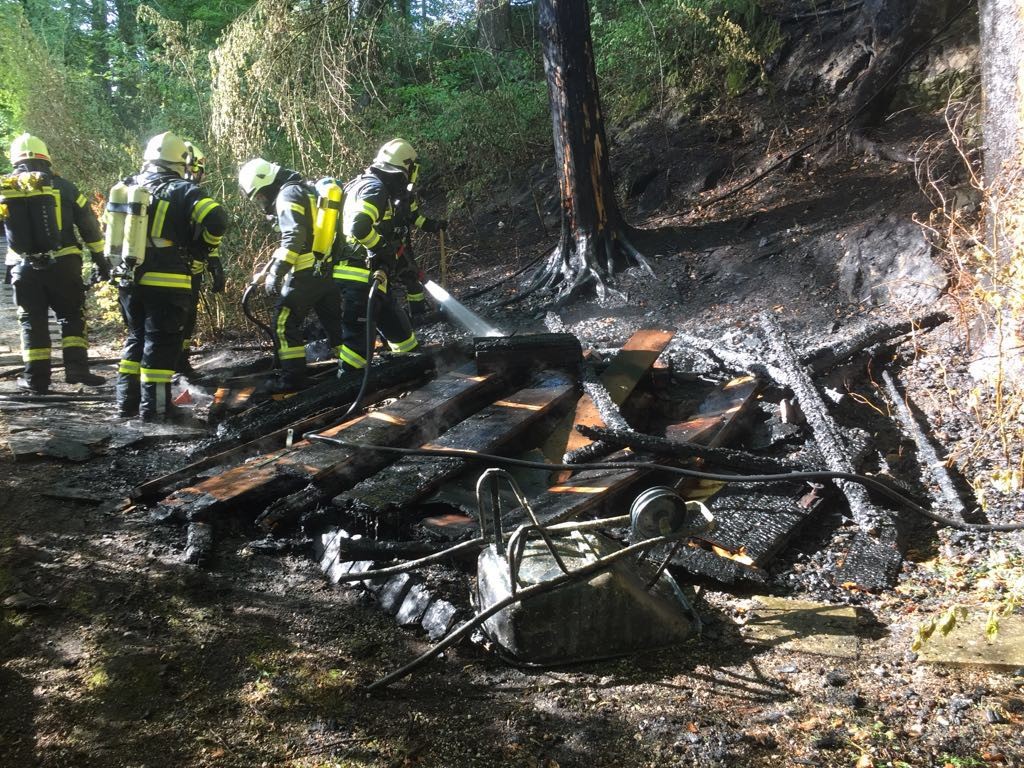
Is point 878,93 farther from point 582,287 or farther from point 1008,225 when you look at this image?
point 1008,225

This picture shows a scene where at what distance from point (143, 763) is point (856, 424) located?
4397mm

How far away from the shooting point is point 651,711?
2457mm

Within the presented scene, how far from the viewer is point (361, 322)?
6.27 m

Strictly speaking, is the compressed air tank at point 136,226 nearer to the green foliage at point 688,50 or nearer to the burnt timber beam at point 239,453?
the burnt timber beam at point 239,453

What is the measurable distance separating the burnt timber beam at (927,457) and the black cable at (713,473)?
4.0 inches

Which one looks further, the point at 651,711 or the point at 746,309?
the point at 746,309

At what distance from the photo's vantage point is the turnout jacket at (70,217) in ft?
21.2

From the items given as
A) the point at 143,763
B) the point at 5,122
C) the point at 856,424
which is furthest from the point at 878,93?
the point at 5,122

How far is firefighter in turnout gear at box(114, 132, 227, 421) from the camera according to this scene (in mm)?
5559

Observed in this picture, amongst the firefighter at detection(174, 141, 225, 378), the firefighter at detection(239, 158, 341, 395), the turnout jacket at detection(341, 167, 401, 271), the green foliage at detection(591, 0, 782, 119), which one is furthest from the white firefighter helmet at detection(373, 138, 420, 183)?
the green foliage at detection(591, 0, 782, 119)

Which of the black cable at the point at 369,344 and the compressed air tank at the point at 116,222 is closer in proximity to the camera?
the black cable at the point at 369,344

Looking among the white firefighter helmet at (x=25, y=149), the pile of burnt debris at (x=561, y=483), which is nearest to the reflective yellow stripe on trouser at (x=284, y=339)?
the pile of burnt debris at (x=561, y=483)

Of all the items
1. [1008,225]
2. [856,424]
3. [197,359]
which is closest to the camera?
[1008,225]

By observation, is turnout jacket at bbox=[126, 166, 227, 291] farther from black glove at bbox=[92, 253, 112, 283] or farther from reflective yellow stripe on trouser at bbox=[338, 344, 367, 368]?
reflective yellow stripe on trouser at bbox=[338, 344, 367, 368]
